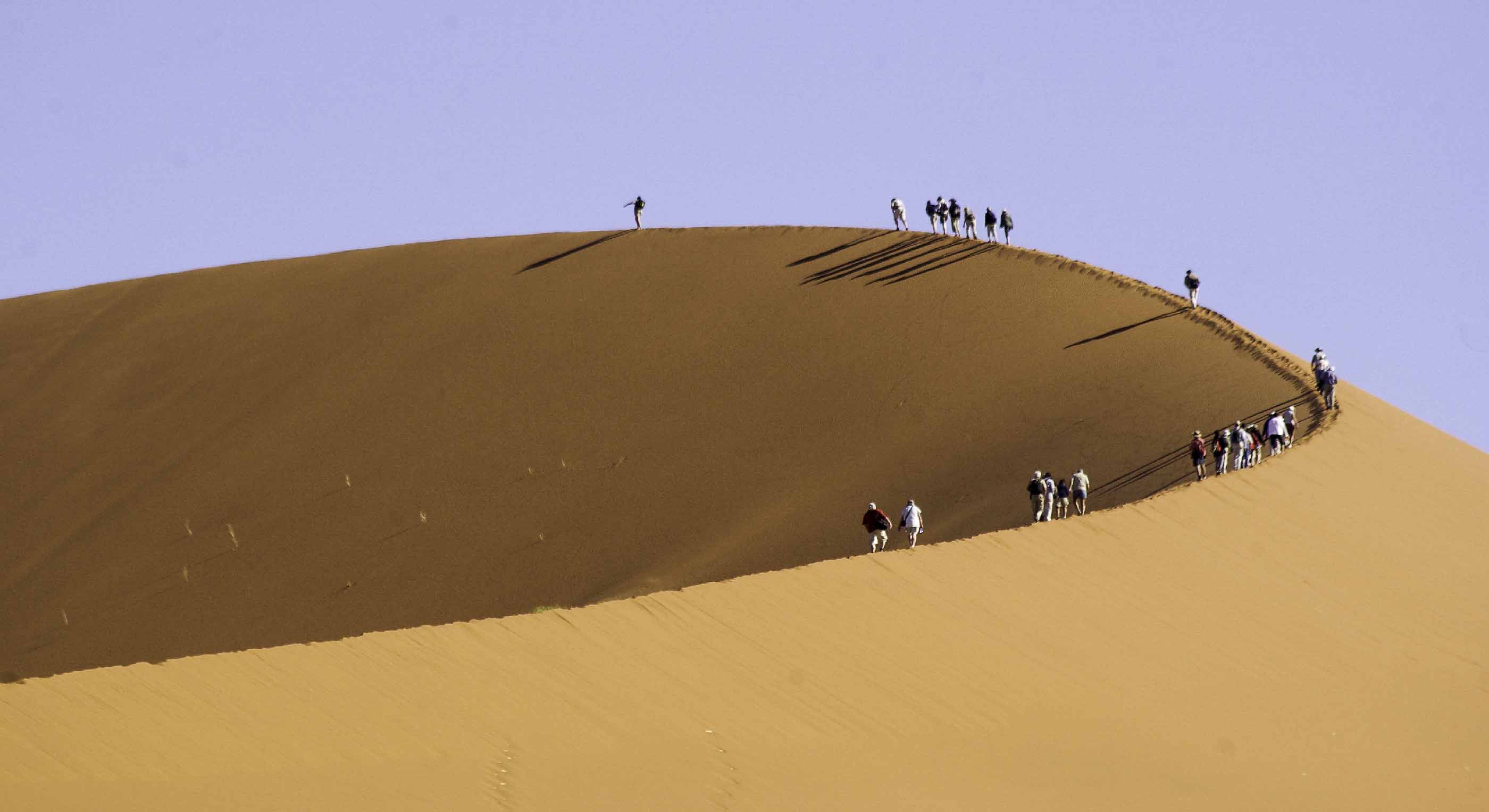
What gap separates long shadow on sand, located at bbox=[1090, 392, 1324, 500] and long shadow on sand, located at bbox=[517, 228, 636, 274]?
19.4 metres

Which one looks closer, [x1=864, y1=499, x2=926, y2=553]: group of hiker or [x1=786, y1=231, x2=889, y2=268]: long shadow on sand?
[x1=864, y1=499, x2=926, y2=553]: group of hiker

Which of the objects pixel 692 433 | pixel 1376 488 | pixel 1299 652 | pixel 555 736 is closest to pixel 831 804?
pixel 555 736

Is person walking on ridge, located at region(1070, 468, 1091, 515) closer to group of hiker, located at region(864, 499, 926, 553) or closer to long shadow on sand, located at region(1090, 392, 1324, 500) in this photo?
group of hiker, located at region(864, 499, 926, 553)

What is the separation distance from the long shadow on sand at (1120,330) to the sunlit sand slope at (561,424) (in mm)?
101

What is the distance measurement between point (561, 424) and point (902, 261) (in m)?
8.03

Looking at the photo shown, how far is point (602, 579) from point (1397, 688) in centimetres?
1686

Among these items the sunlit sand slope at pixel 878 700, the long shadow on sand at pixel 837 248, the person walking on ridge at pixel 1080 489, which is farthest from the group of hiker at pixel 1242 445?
the long shadow on sand at pixel 837 248

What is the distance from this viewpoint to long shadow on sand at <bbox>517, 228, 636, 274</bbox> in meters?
45.8

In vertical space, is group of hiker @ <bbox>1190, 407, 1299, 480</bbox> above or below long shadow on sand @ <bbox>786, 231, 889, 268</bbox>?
below

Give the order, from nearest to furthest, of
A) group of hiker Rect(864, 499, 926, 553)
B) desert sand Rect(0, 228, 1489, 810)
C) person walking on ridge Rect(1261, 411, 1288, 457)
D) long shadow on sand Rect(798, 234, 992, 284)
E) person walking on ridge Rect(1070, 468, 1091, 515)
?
1. desert sand Rect(0, 228, 1489, 810)
2. group of hiker Rect(864, 499, 926, 553)
3. person walking on ridge Rect(1070, 468, 1091, 515)
4. person walking on ridge Rect(1261, 411, 1288, 457)
5. long shadow on sand Rect(798, 234, 992, 284)

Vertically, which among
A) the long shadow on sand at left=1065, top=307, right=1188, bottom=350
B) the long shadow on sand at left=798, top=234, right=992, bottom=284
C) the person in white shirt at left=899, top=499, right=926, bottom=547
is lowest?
the person in white shirt at left=899, top=499, right=926, bottom=547

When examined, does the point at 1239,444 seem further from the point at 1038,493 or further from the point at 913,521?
the point at 913,521

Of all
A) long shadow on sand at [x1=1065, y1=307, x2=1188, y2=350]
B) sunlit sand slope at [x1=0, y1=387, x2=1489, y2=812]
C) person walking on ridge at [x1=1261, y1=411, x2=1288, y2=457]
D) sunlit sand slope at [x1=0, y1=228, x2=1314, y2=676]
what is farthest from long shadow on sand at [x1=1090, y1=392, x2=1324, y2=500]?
sunlit sand slope at [x1=0, y1=387, x2=1489, y2=812]

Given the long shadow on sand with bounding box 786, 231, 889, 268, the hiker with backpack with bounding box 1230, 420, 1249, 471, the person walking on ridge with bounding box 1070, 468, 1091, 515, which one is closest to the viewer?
the person walking on ridge with bounding box 1070, 468, 1091, 515
